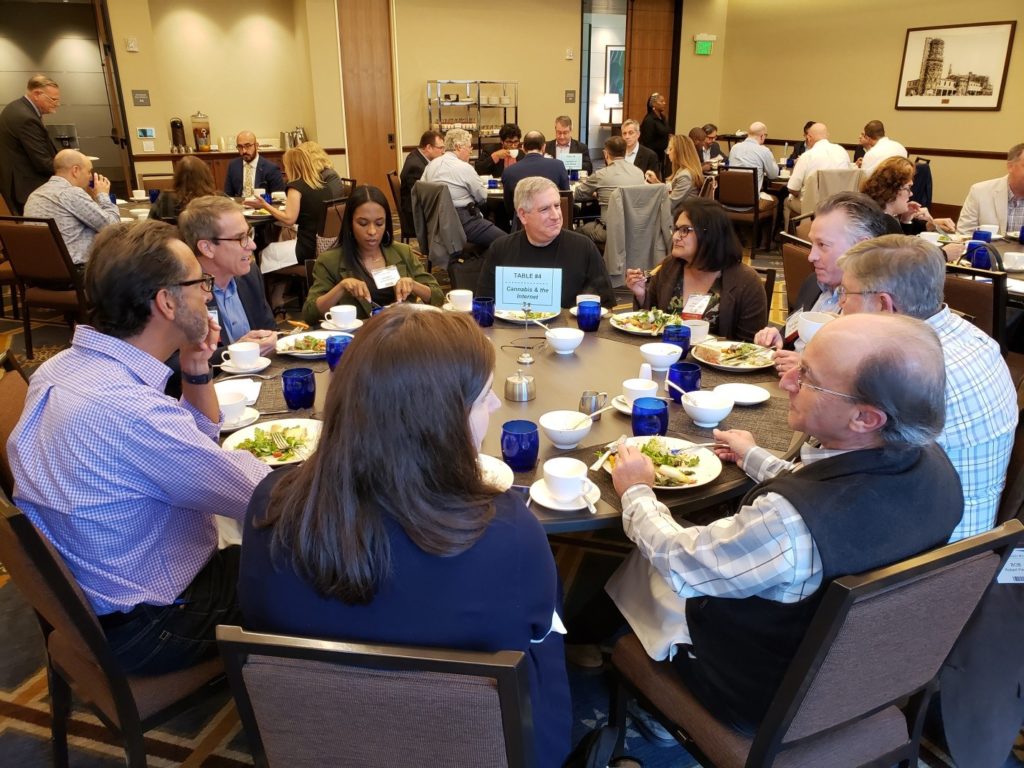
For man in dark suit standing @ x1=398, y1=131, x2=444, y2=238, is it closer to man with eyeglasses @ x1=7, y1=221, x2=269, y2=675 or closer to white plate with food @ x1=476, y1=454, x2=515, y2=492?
man with eyeglasses @ x1=7, y1=221, x2=269, y2=675

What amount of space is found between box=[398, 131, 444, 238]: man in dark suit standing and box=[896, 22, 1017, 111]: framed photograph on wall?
6.34m

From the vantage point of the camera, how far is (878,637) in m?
1.08

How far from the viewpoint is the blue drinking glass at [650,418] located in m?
1.66

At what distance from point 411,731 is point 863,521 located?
72 cm

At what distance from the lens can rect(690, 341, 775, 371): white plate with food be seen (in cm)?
215

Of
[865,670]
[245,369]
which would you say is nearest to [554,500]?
[865,670]

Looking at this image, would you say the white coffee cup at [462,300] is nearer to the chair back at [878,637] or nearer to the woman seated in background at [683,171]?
the chair back at [878,637]

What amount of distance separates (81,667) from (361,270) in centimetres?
203

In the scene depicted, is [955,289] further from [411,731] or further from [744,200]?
[744,200]

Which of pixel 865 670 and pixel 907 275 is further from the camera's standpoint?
pixel 907 275

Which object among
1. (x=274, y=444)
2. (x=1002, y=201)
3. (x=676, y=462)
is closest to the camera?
(x=676, y=462)

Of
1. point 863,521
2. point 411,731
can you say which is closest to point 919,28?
point 863,521

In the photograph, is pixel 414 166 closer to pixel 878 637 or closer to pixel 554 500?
pixel 554 500

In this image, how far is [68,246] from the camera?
4.81 meters
